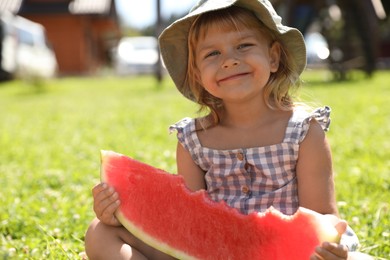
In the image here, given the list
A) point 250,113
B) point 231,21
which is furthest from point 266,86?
point 231,21

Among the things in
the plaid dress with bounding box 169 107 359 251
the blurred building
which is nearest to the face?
the plaid dress with bounding box 169 107 359 251

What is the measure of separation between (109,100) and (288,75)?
9574mm

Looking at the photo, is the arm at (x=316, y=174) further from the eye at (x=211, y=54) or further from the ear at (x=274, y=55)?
the eye at (x=211, y=54)

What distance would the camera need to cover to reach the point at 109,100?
39.5 feet

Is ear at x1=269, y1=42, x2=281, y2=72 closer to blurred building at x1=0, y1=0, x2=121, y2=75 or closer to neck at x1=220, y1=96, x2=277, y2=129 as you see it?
neck at x1=220, y1=96, x2=277, y2=129

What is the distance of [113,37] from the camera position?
37562mm

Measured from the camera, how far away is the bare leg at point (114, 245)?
2271 mm

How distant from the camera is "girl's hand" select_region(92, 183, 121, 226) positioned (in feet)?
7.67

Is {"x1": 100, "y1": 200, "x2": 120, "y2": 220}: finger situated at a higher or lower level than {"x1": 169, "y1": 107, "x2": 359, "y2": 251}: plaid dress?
lower

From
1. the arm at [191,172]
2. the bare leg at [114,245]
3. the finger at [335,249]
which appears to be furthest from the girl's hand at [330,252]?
the arm at [191,172]

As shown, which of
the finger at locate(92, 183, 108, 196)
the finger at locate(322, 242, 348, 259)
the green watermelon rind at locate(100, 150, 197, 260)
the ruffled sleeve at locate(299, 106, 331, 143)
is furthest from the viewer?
the ruffled sleeve at locate(299, 106, 331, 143)

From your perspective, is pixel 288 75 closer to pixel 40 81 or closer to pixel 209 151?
pixel 209 151

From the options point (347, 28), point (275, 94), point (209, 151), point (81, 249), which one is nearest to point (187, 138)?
point (209, 151)

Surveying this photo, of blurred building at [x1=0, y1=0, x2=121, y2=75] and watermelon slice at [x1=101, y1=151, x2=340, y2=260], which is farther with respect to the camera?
blurred building at [x1=0, y1=0, x2=121, y2=75]
